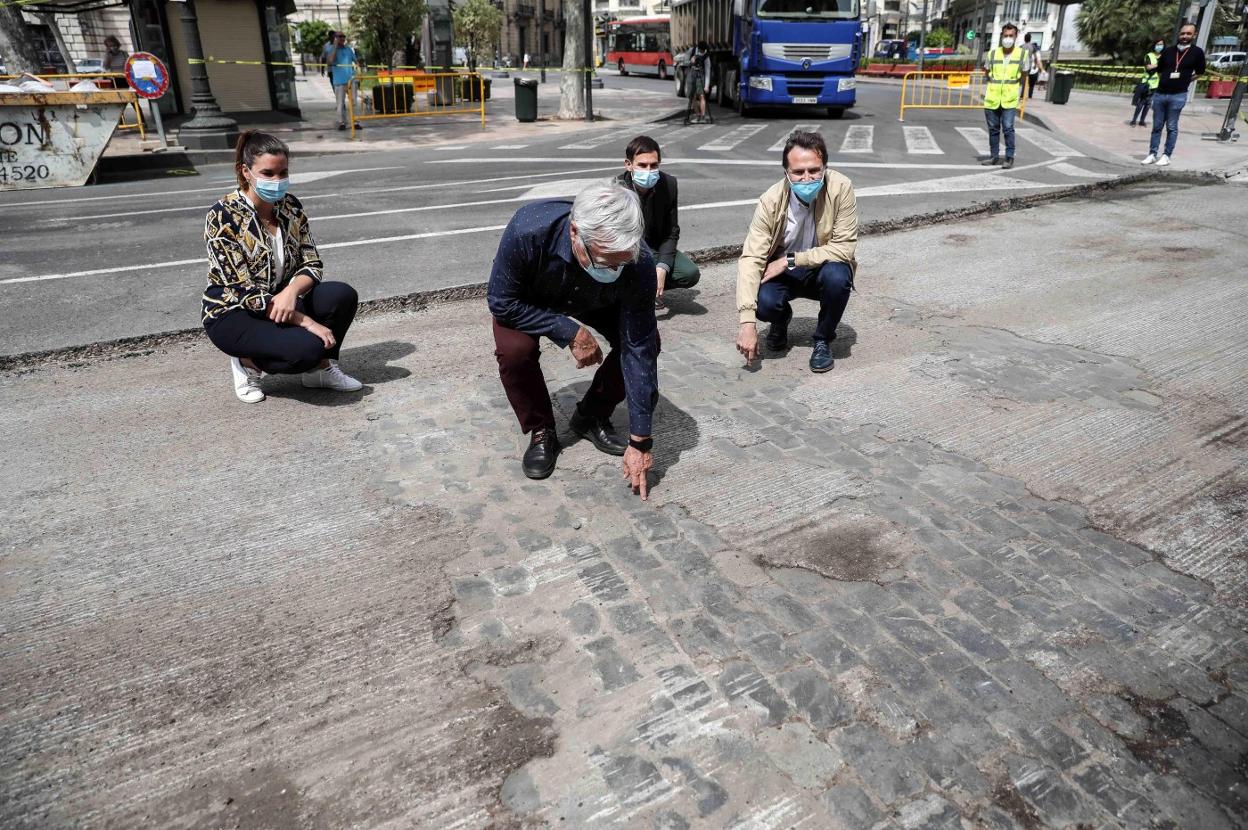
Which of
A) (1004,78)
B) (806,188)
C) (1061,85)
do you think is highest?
(1004,78)

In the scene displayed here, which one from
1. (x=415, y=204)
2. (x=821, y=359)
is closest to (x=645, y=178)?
(x=821, y=359)

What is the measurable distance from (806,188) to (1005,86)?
9126 millimetres

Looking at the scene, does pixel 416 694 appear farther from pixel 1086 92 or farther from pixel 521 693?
pixel 1086 92

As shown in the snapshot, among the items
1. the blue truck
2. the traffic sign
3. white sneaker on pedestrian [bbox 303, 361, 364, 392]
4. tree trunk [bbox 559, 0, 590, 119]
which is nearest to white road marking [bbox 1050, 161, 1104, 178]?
the blue truck

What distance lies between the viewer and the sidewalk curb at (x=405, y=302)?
16.5 feet

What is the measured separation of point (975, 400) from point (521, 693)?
3044 mm

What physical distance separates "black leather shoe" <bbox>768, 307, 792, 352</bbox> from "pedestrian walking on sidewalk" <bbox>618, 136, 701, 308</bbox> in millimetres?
738

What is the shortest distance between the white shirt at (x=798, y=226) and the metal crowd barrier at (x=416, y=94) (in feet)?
56.3

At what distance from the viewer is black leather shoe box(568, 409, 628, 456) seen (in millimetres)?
3867

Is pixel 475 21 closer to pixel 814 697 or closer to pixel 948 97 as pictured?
pixel 948 97

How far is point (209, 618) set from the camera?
2.74 m

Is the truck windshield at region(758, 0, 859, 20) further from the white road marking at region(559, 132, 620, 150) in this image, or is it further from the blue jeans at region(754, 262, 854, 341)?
the blue jeans at region(754, 262, 854, 341)

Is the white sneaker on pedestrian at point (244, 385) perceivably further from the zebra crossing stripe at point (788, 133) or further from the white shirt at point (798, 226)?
the zebra crossing stripe at point (788, 133)

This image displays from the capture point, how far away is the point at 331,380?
4535 millimetres
